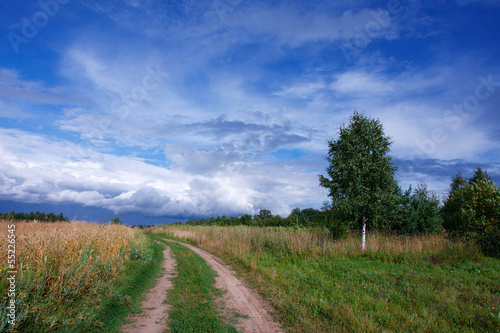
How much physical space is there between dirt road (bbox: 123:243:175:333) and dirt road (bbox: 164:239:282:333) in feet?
5.35

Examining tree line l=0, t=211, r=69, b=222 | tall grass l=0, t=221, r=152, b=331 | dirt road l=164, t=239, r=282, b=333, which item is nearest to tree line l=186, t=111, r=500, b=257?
dirt road l=164, t=239, r=282, b=333

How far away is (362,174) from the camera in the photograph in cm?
1453

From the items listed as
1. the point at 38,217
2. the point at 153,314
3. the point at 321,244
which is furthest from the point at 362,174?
the point at 38,217

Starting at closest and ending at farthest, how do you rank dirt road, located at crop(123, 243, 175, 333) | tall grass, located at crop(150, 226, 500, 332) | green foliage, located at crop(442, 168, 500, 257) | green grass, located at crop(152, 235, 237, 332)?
1. dirt road, located at crop(123, 243, 175, 333)
2. green grass, located at crop(152, 235, 237, 332)
3. tall grass, located at crop(150, 226, 500, 332)
4. green foliage, located at crop(442, 168, 500, 257)

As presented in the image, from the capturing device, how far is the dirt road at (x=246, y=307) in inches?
213

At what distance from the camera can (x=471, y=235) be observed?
14.5 meters

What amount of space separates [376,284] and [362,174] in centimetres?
741

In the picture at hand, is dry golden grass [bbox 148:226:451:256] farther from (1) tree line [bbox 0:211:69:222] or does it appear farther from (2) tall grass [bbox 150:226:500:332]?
(1) tree line [bbox 0:211:69:222]

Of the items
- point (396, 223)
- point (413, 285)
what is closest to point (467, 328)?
point (413, 285)

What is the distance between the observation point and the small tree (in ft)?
47.2

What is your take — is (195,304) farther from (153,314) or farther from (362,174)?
(362,174)

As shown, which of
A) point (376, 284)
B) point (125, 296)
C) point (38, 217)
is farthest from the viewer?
point (38, 217)

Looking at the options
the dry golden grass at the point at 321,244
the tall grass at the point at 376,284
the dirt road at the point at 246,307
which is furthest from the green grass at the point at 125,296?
the dry golden grass at the point at 321,244

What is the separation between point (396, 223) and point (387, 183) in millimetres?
6867
